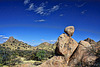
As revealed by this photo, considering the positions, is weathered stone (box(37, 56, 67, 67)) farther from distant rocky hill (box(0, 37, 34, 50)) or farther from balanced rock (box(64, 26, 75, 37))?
distant rocky hill (box(0, 37, 34, 50))

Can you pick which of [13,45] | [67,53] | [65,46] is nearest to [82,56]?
[67,53]

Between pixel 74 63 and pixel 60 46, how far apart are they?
322 cm

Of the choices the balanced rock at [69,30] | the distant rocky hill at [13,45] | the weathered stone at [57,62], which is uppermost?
the distant rocky hill at [13,45]

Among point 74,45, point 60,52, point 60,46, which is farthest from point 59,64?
point 74,45

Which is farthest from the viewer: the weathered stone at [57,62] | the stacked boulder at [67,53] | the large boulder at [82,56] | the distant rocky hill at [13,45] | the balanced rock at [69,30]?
the distant rocky hill at [13,45]

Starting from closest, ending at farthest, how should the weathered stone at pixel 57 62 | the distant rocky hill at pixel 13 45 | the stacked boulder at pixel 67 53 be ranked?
1. the stacked boulder at pixel 67 53
2. the weathered stone at pixel 57 62
3. the distant rocky hill at pixel 13 45

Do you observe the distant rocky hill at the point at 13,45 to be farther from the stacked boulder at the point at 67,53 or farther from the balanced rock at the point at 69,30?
the balanced rock at the point at 69,30

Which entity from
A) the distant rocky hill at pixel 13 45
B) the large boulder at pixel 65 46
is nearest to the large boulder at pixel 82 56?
the large boulder at pixel 65 46

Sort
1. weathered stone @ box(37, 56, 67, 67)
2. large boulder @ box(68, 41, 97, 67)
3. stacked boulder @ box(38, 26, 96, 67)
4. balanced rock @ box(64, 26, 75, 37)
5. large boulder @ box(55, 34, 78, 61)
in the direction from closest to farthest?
large boulder @ box(68, 41, 97, 67) < stacked boulder @ box(38, 26, 96, 67) < weathered stone @ box(37, 56, 67, 67) < large boulder @ box(55, 34, 78, 61) < balanced rock @ box(64, 26, 75, 37)

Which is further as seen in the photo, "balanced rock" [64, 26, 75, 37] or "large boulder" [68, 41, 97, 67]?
"balanced rock" [64, 26, 75, 37]

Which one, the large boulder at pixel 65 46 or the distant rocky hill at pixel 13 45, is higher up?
the distant rocky hill at pixel 13 45

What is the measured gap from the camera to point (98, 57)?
11.0 meters

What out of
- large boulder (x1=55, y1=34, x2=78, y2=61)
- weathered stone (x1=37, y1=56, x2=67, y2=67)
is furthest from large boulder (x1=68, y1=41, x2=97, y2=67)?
weathered stone (x1=37, y1=56, x2=67, y2=67)

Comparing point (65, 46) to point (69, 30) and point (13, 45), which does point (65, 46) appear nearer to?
point (69, 30)
